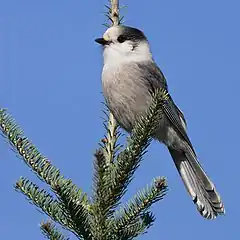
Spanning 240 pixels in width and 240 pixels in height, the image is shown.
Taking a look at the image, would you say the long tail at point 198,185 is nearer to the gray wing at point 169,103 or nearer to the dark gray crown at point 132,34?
the gray wing at point 169,103

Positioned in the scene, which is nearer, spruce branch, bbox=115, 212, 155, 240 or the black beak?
spruce branch, bbox=115, 212, 155, 240

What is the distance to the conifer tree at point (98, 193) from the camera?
171 centimetres

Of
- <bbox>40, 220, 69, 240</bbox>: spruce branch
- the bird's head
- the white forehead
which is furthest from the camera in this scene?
the bird's head

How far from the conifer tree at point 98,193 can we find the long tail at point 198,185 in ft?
3.60

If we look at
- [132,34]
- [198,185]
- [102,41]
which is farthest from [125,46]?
[198,185]

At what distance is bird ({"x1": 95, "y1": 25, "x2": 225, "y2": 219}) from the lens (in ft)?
11.3

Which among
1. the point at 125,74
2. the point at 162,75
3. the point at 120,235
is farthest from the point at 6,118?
the point at 162,75

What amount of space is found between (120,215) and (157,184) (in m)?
0.17

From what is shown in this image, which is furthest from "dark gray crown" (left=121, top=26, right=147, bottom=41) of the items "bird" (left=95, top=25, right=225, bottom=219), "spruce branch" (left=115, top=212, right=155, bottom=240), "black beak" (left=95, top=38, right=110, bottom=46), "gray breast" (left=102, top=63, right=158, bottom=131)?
"spruce branch" (left=115, top=212, right=155, bottom=240)

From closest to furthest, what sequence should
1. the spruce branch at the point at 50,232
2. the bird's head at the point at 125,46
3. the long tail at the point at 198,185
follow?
1. the spruce branch at the point at 50,232
2. the long tail at the point at 198,185
3. the bird's head at the point at 125,46

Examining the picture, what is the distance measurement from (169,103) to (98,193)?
1.90m

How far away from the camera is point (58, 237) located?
1674 millimetres

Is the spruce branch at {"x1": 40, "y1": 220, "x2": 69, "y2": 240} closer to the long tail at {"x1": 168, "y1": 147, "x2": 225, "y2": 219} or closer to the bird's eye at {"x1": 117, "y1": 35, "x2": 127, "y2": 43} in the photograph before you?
the long tail at {"x1": 168, "y1": 147, "x2": 225, "y2": 219}

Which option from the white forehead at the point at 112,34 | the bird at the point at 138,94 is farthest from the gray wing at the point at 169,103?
the white forehead at the point at 112,34
